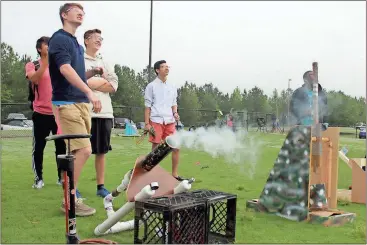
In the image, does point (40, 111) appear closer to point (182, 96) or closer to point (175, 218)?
point (175, 218)

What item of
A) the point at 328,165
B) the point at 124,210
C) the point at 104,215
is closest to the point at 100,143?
the point at 104,215

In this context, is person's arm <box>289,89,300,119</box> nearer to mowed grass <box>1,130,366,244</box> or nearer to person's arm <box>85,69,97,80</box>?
mowed grass <box>1,130,366,244</box>

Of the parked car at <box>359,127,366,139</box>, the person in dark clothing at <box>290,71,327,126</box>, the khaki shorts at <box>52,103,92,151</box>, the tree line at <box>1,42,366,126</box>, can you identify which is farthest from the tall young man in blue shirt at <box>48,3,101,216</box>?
the parked car at <box>359,127,366,139</box>

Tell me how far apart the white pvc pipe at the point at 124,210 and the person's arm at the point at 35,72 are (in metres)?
2.04

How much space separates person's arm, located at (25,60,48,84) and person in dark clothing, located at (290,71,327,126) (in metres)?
2.53

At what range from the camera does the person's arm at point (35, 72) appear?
445 cm

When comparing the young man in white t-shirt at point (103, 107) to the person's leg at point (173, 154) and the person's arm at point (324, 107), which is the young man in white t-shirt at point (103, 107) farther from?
the person's arm at point (324, 107)

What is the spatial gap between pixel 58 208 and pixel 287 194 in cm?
200

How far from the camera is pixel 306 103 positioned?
4246 mm

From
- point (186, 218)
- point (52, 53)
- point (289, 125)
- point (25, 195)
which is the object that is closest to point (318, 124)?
point (289, 125)

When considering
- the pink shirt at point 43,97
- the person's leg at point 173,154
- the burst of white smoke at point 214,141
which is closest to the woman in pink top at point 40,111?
the pink shirt at point 43,97

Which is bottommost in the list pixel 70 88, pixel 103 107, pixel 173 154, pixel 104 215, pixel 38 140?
pixel 104 215

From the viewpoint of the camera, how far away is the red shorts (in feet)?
17.7

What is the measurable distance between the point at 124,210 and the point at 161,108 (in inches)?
111
